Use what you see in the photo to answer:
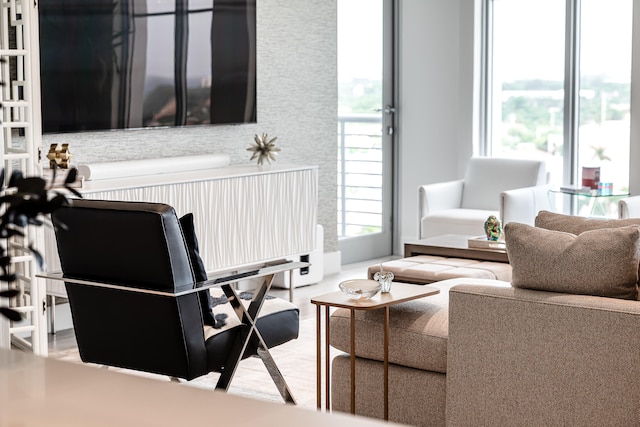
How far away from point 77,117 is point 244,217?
1.15 metres

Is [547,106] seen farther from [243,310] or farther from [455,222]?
[243,310]

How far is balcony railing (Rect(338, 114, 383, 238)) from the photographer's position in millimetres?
7691

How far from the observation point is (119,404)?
1258mm

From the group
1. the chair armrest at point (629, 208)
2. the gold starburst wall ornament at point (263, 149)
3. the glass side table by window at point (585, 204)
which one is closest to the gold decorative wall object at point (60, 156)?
the gold starburst wall ornament at point (263, 149)

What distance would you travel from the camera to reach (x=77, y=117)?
535 cm

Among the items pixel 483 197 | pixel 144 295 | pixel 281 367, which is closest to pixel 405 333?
pixel 144 295

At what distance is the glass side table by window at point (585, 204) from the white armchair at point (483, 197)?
21 cm

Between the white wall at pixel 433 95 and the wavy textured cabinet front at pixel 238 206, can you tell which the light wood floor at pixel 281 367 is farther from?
the white wall at pixel 433 95

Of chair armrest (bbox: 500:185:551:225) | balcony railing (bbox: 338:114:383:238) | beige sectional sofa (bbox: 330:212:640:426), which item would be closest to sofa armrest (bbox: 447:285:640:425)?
beige sectional sofa (bbox: 330:212:640:426)

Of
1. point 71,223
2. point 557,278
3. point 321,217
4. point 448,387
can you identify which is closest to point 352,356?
point 448,387

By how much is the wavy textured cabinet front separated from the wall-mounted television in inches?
15.7

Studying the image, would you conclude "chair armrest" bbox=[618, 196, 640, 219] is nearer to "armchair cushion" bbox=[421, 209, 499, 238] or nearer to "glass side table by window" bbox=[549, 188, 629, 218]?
"glass side table by window" bbox=[549, 188, 629, 218]

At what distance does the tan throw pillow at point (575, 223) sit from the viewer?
11.3 feet

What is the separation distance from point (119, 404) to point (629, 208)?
5.25 m
